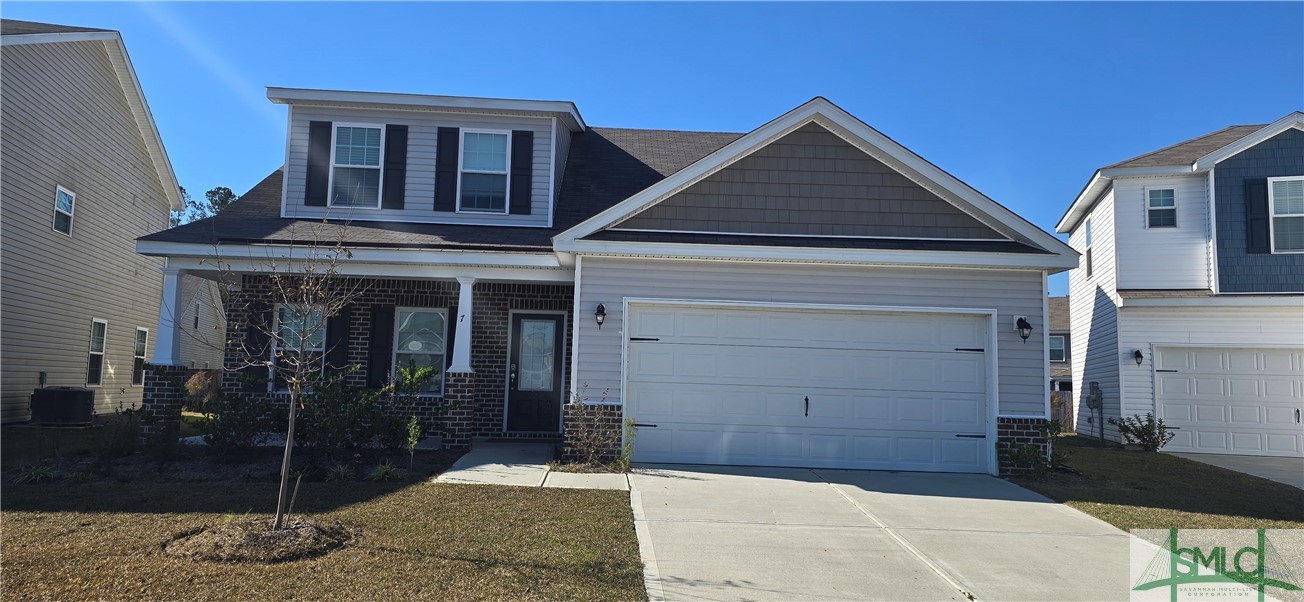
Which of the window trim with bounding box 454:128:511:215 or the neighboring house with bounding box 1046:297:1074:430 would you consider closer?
the window trim with bounding box 454:128:511:215

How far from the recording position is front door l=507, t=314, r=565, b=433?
12.6 m

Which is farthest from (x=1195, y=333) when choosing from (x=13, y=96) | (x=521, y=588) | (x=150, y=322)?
(x=150, y=322)

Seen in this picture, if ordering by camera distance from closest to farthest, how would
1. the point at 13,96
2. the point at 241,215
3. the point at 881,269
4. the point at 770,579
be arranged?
the point at 770,579, the point at 881,269, the point at 241,215, the point at 13,96

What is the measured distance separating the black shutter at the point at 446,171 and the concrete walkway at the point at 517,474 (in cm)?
412

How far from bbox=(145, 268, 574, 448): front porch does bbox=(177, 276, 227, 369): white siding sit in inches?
334

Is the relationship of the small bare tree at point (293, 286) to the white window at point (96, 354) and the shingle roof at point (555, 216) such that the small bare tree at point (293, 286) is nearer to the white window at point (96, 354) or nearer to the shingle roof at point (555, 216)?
the shingle roof at point (555, 216)

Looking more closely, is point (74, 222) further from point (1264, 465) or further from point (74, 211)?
point (1264, 465)

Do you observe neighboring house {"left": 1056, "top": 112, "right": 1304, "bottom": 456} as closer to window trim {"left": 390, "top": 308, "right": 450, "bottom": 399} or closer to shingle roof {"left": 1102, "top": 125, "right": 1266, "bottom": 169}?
Result: shingle roof {"left": 1102, "top": 125, "right": 1266, "bottom": 169}

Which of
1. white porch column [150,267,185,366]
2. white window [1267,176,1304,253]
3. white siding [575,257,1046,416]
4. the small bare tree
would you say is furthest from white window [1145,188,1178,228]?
white porch column [150,267,185,366]

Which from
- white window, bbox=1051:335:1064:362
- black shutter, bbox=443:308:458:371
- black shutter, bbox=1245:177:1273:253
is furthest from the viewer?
white window, bbox=1051:335:1064:362

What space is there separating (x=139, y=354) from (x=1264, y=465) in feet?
74.5

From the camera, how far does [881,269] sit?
34.3ft

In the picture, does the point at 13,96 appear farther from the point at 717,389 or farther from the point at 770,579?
the point at 770,579

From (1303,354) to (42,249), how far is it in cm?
2249
